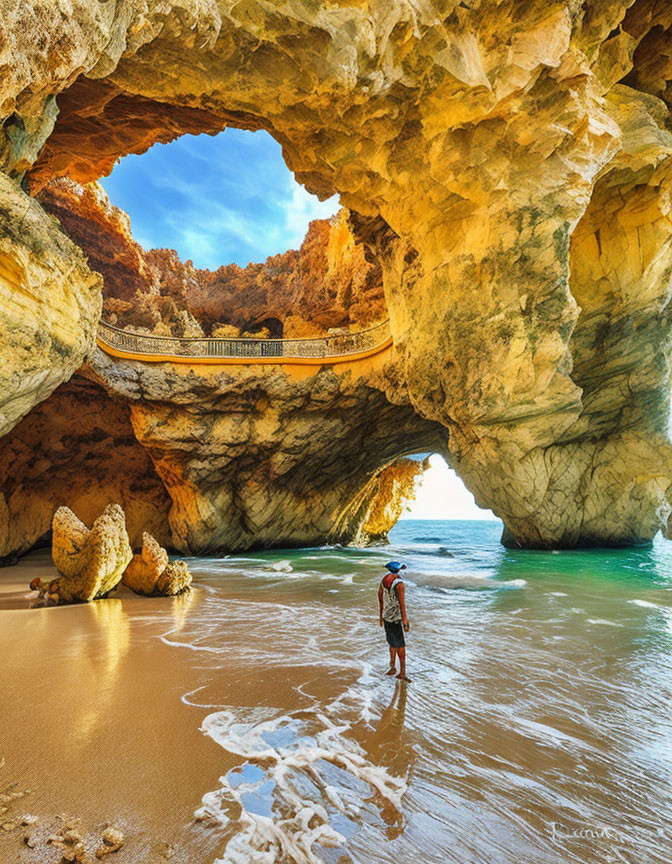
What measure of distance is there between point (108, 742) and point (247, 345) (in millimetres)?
13107

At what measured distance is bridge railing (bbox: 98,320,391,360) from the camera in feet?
45.0

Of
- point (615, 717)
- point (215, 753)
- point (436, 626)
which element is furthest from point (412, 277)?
point (215, 753)

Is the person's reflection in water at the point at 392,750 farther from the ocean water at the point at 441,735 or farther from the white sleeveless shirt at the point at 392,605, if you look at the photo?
the white sleeveless shirt at the point at 392,605

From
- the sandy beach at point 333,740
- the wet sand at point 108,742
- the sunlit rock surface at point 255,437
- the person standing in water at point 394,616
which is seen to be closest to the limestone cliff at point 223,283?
the sunlit rock surface at point 255,437

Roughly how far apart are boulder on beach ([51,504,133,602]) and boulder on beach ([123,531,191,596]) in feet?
2.05

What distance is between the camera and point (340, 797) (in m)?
2.23

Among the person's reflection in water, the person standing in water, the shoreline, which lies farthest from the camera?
the person standing in water

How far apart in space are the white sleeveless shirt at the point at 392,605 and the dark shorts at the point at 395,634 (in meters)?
0.04

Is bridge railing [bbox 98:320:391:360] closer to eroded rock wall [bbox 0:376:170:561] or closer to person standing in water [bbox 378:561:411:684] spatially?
eroded rock wall [bbox 0:376:170:561]

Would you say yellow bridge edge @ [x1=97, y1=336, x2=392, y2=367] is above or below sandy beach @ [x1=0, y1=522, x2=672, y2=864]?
above

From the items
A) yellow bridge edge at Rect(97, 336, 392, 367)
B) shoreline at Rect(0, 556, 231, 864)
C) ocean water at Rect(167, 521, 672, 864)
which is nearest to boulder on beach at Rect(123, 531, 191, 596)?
ocean water at Rect(167, 521, 672, 864)

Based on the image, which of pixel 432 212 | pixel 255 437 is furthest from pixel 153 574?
pixel 432 212

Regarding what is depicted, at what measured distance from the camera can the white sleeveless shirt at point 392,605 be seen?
4.03m

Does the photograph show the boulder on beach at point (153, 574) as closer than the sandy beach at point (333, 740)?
No
